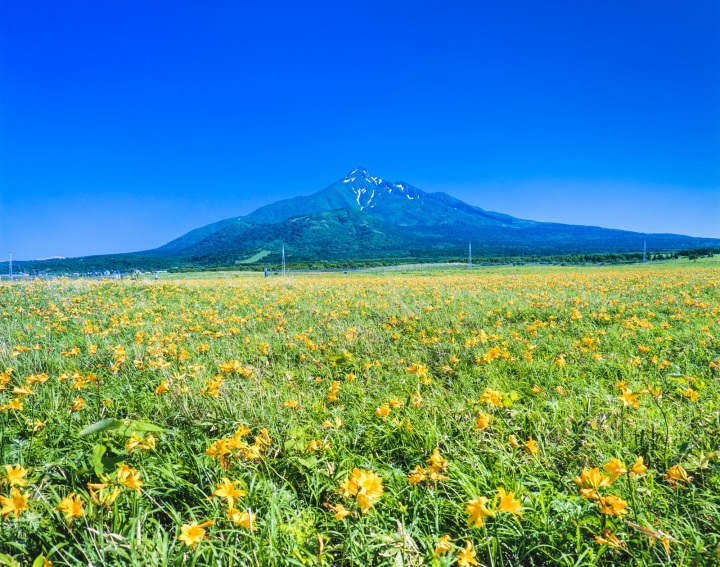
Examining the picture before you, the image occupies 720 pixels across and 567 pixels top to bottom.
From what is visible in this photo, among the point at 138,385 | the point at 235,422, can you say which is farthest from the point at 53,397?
the point at 235,422

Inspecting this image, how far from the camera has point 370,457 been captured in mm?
2404

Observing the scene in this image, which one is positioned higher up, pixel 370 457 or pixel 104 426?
pixel 104 426

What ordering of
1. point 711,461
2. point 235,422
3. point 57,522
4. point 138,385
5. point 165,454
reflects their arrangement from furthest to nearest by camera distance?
point 138,385 → point 235,422 → point 165,454 → point 711,461 → point 57,522

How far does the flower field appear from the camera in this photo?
1617mm

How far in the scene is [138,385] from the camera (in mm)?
3816

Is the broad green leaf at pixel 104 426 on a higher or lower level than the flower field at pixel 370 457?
higher

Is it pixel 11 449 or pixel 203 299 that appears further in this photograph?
pixel 203 299

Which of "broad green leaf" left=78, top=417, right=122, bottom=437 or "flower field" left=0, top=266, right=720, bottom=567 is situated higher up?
"broad green leaf" left=78, top=417, right=122, bottom=437

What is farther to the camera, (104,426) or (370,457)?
(370,457)

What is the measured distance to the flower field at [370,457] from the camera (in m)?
1.62

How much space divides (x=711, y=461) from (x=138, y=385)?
15.4ft

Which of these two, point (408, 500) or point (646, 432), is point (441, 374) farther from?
point (408, 500)

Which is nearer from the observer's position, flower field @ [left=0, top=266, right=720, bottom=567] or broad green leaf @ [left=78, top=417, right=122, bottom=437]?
flower field @ [left=0, top=266, right=720, bottom=567]

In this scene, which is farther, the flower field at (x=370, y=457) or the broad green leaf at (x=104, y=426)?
the broad green leaf at (x=104, y=426)
